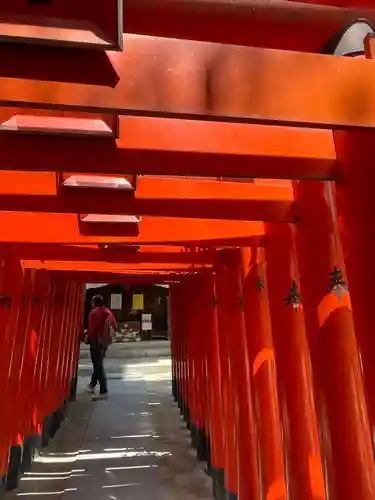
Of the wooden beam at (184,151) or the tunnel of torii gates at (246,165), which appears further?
the wooden beam at (184,151)

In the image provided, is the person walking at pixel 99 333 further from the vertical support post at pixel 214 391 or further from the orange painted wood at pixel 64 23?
the orange painted wood at pixel 64 23

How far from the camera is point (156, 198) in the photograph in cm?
221

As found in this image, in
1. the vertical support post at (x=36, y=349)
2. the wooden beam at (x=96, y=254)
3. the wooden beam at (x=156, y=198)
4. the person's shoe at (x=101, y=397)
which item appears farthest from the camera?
the person's shoe at (x=101, y=397)

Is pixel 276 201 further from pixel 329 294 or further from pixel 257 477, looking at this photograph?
pixel 257 477

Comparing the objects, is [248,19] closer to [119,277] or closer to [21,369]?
[21,369]

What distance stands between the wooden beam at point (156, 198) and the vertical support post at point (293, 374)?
244 millimetres

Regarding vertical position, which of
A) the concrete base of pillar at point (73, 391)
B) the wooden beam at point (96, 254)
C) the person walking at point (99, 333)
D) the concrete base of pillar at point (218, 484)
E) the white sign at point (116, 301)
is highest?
the white sign at point (116, 301)

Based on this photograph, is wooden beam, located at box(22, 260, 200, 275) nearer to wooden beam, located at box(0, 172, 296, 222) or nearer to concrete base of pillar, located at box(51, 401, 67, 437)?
wooden beam, located at box(0, 172, 296, 222)

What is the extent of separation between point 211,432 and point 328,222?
3047 millimetres

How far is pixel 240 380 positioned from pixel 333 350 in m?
1.60

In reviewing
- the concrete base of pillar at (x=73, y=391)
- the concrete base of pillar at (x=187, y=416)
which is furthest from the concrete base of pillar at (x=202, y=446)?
the concrete base of pillar at (x=73, y=391)

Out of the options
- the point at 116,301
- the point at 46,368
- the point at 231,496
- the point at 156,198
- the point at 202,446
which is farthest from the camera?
the point at 116,301

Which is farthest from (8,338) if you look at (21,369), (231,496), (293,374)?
(293,374)

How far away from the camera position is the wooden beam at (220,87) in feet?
3.67
